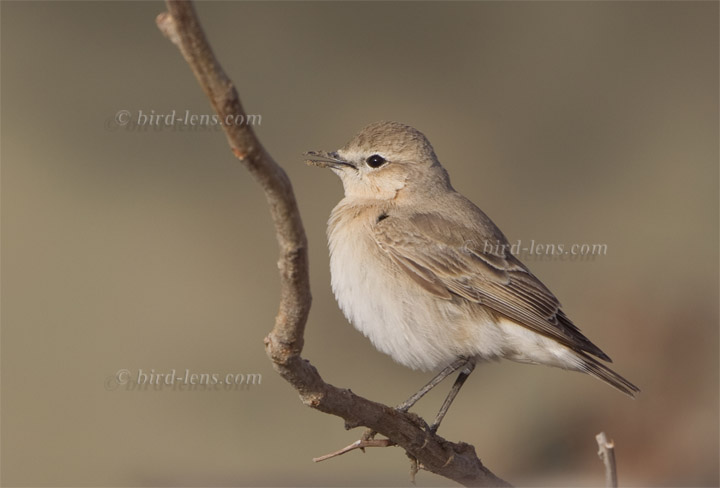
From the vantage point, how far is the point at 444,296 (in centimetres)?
462

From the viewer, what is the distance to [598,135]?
462 inches

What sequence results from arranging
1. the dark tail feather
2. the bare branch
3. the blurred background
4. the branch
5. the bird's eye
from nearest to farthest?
the branch < the bare branch < the dark tail feather < the bird's eye < the blurred background

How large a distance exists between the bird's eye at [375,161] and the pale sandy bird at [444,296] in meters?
0.25

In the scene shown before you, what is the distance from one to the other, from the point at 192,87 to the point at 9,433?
4.70 metres

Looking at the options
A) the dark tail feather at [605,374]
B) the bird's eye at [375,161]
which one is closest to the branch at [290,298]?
the dark tail feather at [605,374]

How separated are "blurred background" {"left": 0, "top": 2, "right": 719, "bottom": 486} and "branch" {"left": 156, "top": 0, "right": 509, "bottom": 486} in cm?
225

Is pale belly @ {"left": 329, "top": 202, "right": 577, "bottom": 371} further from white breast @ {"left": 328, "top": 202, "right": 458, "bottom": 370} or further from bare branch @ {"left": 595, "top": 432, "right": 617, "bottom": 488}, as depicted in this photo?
bare branch @ {"left": 595, "top": 432, "right": 617, "bottom": 488}

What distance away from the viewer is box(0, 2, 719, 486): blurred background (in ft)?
25.0

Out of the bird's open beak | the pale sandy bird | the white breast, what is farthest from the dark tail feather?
the bird's open beak

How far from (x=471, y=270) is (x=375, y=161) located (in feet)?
2.92

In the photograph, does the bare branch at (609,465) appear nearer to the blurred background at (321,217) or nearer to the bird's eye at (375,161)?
the bird's eye at (375,161)

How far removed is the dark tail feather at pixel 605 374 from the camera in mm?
4406

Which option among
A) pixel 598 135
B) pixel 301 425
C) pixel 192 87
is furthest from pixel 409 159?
pixel 598 135

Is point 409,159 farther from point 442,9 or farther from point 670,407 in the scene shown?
point 442,9
